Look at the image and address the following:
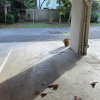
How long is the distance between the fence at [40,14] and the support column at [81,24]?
1171cm

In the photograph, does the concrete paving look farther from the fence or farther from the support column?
the fence

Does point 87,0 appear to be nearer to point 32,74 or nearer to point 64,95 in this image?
point 32,74

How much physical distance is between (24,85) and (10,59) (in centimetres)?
212

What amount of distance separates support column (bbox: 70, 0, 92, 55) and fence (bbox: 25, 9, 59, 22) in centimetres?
1171

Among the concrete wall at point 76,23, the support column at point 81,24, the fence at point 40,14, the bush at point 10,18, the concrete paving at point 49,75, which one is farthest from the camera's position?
the fence at point 40,14

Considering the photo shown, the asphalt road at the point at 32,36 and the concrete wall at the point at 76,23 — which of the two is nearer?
the concrete wall at the point at 76,23

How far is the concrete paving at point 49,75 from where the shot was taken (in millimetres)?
2928

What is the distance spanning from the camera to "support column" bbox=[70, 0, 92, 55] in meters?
5.43

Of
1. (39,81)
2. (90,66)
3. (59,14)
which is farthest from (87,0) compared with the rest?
(59,14)

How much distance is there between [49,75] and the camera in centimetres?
384

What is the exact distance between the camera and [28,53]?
591cm

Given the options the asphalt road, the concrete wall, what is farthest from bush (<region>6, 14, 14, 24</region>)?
the concrete wall

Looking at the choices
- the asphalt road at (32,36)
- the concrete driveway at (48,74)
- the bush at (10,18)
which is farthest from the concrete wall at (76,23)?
the bush at (10,18)

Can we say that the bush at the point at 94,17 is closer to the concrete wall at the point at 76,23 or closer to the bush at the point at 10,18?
the bush at the point at 10,18
